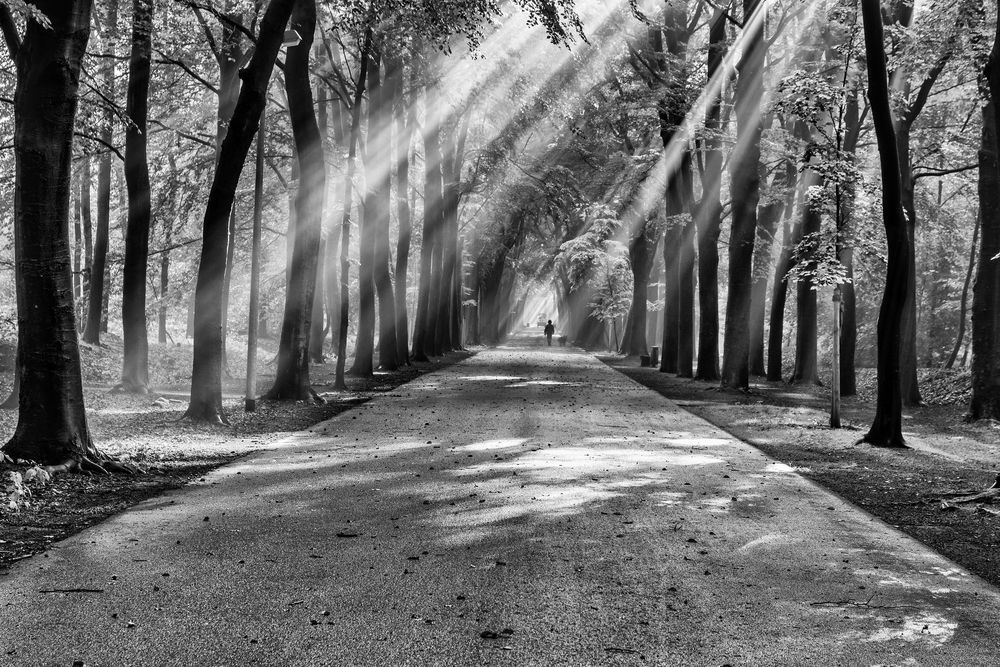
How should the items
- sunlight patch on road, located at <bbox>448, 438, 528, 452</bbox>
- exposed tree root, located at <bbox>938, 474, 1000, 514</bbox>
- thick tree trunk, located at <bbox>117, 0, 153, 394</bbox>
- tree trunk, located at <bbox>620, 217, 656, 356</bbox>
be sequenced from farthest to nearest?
tree trunk, located at <bbox>620, 217, 656, 356</bbox> → thick tree trunk, located at <bbox>117, 0, 153, 394</bbox> → sunlight patch on road, located at <bbox>448, 438, 528, 452</bbox> → exposed tree root, located at <bbox>938, 474, 1000, 514</bbox>

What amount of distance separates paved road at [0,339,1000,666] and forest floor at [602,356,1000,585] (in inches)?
17.9

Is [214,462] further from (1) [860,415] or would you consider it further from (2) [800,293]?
(2) [800,293]

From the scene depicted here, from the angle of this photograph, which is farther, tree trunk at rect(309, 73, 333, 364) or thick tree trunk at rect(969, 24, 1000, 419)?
tree trunk at rect(309, 73, 333, 364)

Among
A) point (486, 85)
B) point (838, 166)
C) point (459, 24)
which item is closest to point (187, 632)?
point (459, 24)

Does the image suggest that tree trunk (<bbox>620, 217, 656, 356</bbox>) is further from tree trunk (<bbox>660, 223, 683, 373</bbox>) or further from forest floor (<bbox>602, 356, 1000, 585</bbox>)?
forest floor (<bbox>602, 356, 1000, 585</bbox>)

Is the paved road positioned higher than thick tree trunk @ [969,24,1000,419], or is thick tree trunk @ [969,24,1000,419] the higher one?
thick tree trunk @ [969,24,1000,419]

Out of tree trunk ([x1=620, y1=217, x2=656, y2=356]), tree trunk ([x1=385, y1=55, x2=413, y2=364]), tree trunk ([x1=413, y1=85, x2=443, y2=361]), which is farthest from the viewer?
tree trunk ([x1=620, y1=217, x2=656, y2=356])

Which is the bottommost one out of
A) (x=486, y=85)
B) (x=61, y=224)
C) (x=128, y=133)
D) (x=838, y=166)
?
(x=61, y=224)

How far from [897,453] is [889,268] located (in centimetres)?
277

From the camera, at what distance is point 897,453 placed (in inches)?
532

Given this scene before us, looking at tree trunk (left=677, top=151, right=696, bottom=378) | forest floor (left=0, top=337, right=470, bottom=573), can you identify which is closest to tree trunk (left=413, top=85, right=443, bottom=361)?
tree trunk (left=677, top=151, right=696, bottom=378)

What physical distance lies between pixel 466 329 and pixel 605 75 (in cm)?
4241

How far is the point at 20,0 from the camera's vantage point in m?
8.63

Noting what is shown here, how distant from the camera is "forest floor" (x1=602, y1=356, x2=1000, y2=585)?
8.49 metres
